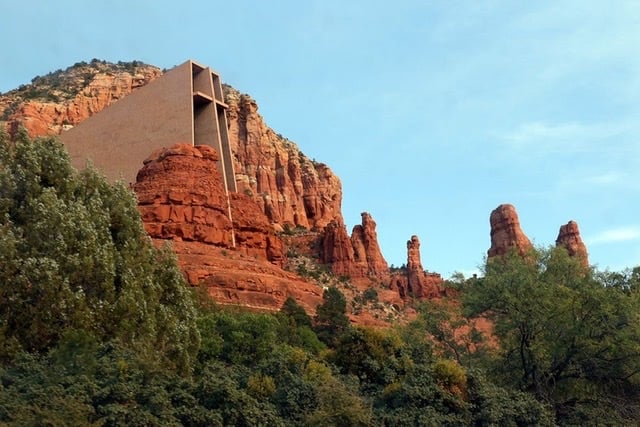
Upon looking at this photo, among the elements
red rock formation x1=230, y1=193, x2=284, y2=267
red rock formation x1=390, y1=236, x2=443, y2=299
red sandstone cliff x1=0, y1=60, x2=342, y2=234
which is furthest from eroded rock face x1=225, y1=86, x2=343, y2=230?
red rock formation x1=230, y1=193, x2=284, y2=267

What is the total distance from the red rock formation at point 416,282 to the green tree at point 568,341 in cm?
6118

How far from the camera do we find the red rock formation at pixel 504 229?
9394cm

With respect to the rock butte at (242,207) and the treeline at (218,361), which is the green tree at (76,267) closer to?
the treeline at (218,361)

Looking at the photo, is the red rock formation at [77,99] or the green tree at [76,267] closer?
the green tree at [76,267]

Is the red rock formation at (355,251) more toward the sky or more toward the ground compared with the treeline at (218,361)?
more toward the sky

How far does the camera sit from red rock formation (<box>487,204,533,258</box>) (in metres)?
93.9

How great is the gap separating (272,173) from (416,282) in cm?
2965

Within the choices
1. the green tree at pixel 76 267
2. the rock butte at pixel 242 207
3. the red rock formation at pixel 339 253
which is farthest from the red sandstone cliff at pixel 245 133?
the green tree at pixel 76 267

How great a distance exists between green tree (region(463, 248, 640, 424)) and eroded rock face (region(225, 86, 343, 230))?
7547 centimetres

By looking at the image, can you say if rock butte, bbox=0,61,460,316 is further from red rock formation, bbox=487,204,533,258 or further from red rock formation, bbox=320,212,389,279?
red rock formation, bbox=487,204,533,258

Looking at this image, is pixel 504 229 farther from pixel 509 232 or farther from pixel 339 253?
pixel 339 253

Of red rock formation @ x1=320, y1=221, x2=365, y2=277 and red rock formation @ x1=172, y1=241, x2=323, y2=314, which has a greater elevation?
red rock formation @ x1=320, y1=221, x2=365, y2=277

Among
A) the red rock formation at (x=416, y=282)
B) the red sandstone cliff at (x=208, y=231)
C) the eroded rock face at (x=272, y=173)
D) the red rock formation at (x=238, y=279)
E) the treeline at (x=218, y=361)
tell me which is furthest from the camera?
the eroded rock face at (x=272, y=173)

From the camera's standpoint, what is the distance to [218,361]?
21531 millimetres
